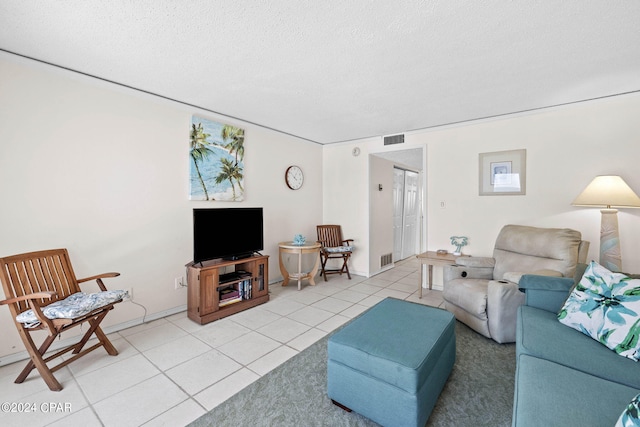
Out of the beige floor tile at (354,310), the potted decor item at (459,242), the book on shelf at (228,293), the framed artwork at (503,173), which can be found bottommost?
the beige floor tile at (354,310)

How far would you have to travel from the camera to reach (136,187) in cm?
281

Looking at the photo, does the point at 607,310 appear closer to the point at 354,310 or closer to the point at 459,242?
the point at 354,310

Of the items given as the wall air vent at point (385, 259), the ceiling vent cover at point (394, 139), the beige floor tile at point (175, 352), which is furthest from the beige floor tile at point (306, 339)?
the ceiling vent cover at point (394, 139)

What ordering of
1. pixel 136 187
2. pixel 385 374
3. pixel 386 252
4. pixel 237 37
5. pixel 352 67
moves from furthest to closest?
pixel 386 252, pixel 136 187, pixel 352 67, pixel 237 37, pixel 385 374

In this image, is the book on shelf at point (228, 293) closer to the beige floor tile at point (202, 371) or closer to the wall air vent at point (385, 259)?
the beige floor tile at point (202, 371)

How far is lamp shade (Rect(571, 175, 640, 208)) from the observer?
2.52 metres

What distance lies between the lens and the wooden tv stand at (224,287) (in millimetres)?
2877

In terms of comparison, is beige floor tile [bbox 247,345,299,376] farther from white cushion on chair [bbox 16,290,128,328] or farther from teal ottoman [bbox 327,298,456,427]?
white cushion on chair [bbox 16,290,128,328]

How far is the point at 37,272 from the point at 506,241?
176 inches

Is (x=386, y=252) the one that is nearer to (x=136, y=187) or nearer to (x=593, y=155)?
(x=593, y=155)

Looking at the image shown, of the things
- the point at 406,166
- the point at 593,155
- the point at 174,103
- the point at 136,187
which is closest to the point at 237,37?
the point at 174,103

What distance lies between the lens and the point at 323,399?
1759 millimetres

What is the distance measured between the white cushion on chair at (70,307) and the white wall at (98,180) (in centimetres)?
49

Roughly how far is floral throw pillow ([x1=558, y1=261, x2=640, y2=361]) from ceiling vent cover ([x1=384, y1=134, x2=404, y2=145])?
299 centimetres
